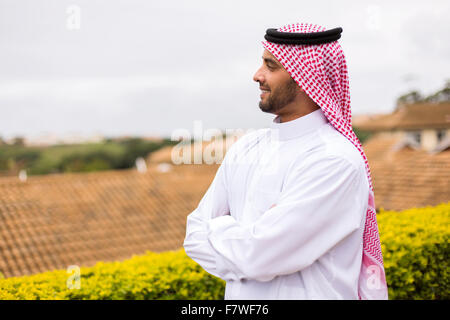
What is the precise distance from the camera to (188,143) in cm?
236

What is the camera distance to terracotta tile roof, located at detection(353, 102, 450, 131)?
22.9m

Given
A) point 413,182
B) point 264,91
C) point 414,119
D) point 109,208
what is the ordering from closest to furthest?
point 264,91
point 413,182
point 109,208
point 414,119

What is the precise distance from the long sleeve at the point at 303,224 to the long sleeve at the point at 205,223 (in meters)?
0.12

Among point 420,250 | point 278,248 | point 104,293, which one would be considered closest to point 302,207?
point 278,248

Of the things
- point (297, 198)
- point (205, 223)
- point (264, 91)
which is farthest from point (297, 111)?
point (205, 223)

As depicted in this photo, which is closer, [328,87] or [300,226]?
[300,226]

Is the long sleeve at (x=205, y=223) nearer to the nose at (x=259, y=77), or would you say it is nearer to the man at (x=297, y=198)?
the man at (x=297, y=198)

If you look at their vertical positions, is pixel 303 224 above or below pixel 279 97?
below

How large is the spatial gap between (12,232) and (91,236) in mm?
1783

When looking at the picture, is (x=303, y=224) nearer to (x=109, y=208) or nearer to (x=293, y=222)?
(x=293, y=222)

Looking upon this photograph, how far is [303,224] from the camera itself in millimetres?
1600

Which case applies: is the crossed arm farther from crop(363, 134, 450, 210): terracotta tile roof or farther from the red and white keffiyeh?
crop(363, 134, 450, 210): terracotta tile roof

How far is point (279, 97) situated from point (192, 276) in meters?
1.89

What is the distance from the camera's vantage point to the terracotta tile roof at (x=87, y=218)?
35.4ft
